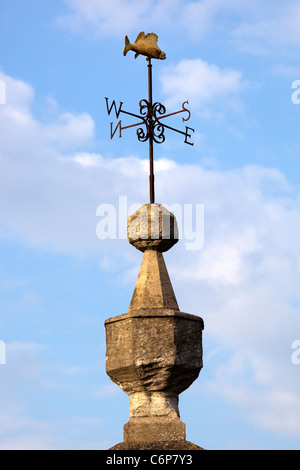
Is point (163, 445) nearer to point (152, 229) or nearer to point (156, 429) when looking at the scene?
point (156, 429)

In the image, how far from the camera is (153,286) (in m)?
9.75

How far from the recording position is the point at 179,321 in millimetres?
9469

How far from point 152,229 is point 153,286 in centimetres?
69

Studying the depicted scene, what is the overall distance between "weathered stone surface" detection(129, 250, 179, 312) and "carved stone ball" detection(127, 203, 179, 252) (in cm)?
13

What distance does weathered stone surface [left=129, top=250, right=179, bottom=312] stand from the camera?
9664 mm

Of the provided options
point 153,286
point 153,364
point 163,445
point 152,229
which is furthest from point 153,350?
point 152,229

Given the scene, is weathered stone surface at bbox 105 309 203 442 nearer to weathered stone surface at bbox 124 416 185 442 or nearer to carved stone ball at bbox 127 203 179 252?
weathered stone surface at bbox 124 416 185 442

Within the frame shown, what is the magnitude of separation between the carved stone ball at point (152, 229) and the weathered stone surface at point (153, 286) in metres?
0.13

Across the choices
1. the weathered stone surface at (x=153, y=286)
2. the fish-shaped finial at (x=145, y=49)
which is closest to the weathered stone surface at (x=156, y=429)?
the weathered stone surface at (x=153, y=286)

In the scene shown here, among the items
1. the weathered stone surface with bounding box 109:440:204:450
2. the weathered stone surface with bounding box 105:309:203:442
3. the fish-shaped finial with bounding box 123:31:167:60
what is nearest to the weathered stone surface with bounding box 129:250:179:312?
the weathered stone surface with bounding box 105:309:203:442

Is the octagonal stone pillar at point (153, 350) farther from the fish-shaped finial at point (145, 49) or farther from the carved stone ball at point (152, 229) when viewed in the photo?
the fish-shaped finial at point (145, 49)

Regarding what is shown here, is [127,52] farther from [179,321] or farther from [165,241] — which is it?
[179,321]
